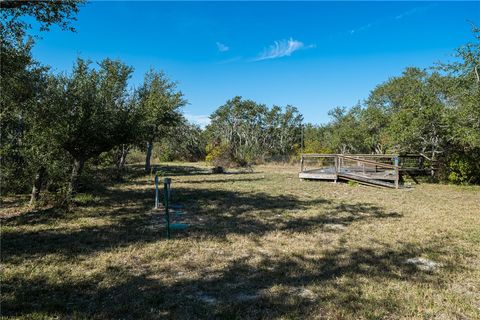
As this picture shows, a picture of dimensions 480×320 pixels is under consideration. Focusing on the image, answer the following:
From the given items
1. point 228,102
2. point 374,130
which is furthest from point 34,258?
point 228,102

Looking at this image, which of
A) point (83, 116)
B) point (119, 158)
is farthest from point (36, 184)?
point (119, 158)

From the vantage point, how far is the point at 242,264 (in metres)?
5.27

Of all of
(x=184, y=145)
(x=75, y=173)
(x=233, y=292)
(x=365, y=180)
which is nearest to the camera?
(x=233, y=292)

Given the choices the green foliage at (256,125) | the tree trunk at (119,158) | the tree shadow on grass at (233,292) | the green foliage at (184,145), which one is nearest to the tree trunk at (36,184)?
the tree shadow on grass at (233,292)

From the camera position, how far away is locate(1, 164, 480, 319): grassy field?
3.79m

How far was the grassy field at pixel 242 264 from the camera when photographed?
3.79 metres

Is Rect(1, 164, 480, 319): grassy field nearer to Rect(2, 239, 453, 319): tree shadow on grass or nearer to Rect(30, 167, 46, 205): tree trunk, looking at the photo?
Rect(2, 239, 453, 319): tree shadow on grass

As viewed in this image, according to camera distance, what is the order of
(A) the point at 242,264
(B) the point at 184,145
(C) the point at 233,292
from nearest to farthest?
(C) the point at 233,292
(A) the point at 242,264
(B) the point at 184,145

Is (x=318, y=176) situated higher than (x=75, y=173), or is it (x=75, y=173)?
(x=75, y=173)

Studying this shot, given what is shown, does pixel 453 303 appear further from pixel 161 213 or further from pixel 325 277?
pixel 161 213

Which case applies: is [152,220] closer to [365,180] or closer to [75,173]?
[75,173]

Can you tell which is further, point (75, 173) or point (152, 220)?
point (75, 173)

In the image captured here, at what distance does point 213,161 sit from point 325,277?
3025cm

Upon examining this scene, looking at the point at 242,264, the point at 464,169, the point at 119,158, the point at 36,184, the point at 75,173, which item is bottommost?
the point at 242,264
